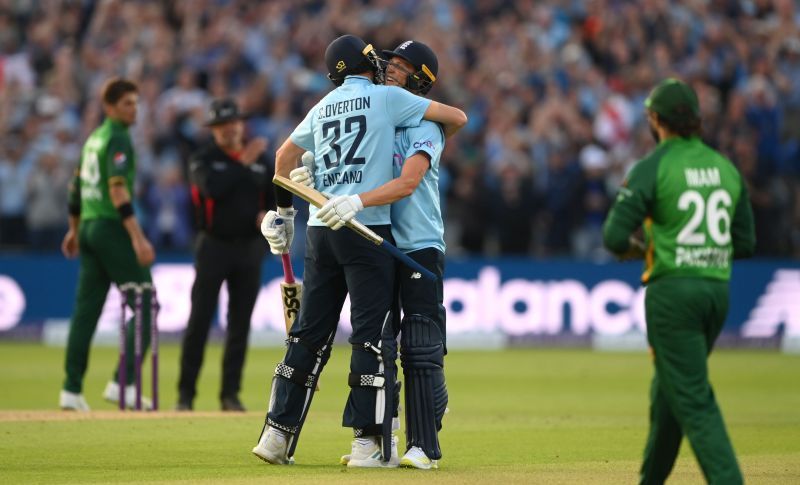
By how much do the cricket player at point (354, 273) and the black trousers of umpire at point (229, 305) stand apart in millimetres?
4407

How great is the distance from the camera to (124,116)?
1299 cm

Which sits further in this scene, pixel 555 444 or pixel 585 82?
pixel 585 82

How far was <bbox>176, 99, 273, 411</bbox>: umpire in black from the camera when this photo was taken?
515 inches

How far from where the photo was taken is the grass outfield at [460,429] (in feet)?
27.8

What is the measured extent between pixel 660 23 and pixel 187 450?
1703 cm

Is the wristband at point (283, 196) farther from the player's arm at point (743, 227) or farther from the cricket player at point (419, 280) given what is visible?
the player's arm at point (743, 227)

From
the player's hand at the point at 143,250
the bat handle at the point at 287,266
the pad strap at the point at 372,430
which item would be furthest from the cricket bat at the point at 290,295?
the player's hand at the point at 143,250

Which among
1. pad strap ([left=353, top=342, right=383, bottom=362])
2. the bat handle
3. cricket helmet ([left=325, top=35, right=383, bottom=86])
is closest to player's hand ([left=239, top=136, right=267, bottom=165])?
the bat handle

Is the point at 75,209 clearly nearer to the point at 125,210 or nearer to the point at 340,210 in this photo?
the point at 125,210

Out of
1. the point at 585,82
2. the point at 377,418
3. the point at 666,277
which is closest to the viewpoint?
the point at 666,277

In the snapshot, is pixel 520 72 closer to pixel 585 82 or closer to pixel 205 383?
pixel 585 82

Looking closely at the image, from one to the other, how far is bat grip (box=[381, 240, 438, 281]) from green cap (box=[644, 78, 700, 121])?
2.02 m

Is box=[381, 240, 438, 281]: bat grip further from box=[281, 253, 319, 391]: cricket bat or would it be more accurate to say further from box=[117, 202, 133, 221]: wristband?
box=[117, 202, 133, 221]: wristband

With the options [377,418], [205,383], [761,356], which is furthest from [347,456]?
[761,356]
